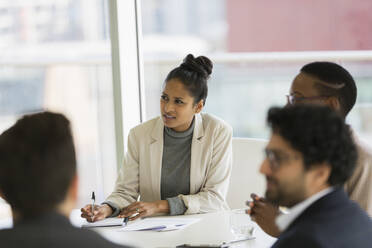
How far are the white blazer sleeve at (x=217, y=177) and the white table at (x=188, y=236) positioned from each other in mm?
317

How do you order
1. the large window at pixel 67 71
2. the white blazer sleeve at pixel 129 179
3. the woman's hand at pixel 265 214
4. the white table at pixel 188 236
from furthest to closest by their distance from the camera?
the large window at pixel 67 71, the white blazer sleeve at pixel 129 179, the white table at pixel 188 236, the woman's hand at pixel 265 214

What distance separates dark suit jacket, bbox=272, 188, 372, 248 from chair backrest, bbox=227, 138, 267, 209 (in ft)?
4.01

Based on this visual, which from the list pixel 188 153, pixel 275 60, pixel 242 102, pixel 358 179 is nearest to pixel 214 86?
pixel 242 102

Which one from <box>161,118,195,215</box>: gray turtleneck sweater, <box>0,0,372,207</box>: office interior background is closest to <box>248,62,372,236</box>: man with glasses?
<box>161,118,195,215</box>: gray turtleneck sweater

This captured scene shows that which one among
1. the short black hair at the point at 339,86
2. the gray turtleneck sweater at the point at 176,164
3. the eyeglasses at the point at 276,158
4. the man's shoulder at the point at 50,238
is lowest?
the gray turtleneck sweater at the point at 176,164

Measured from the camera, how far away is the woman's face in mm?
2672

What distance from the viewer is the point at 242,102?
4242 mm

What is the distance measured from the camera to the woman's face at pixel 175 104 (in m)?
2.67

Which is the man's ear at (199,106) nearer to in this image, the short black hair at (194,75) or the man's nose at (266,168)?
the short black hair at (194,75)

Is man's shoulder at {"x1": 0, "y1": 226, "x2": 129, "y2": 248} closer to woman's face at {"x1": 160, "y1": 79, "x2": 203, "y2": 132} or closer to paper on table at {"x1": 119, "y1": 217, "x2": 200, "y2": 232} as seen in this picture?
paper on table at {"x1": 119, "y1": 217, "x2": 200, "y2": 232}

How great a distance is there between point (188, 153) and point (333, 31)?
9.64ft

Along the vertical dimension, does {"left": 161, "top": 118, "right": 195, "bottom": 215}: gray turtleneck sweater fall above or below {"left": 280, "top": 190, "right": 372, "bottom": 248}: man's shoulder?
below

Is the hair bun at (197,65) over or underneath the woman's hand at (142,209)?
over

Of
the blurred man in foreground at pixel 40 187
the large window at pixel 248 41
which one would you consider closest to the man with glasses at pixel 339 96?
the blurred man in foreground at pixel 40 187
